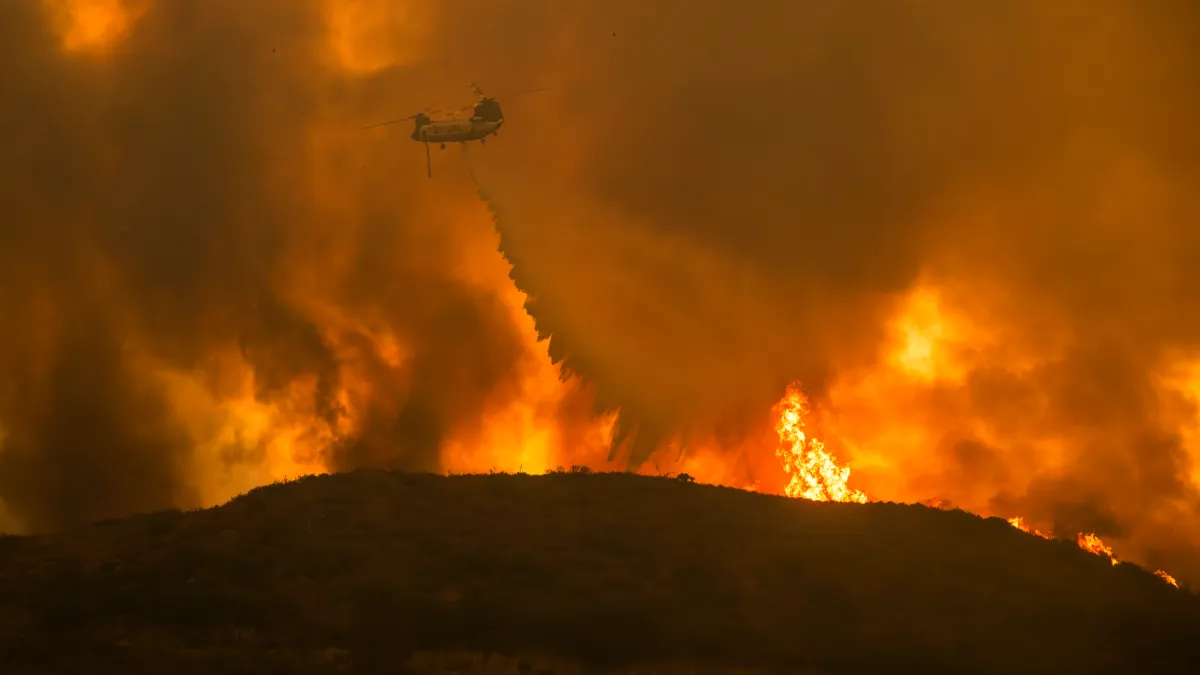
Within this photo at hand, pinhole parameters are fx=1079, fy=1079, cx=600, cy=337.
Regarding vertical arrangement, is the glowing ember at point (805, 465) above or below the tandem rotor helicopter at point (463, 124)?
below

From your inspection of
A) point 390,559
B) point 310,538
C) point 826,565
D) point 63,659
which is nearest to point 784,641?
point 826,565

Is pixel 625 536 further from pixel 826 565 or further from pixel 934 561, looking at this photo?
pixel 934 561

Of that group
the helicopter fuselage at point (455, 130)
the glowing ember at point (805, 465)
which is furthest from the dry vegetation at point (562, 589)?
the helicopter fuselage at point (455, 130)

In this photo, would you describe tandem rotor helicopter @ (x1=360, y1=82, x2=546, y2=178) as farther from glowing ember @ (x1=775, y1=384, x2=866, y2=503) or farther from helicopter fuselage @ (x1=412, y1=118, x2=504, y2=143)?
glowing ember @ (x1=775, y1=384, x2=866, y2=503)

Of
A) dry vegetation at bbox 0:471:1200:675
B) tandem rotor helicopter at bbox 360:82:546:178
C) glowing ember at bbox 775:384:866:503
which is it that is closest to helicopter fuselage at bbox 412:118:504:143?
tandem rotor helicopter at bbox 360:82:546:178

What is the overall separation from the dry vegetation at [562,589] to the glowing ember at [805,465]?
65.2ft

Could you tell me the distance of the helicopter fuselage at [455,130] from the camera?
88812mm

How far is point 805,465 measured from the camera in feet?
258

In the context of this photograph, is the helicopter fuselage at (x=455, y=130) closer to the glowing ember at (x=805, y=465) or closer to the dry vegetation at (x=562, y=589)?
the glowing ember at (x=805, y=465)

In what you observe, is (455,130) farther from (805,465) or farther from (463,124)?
(805,465)

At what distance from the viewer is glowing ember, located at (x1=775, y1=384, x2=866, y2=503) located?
77.5m

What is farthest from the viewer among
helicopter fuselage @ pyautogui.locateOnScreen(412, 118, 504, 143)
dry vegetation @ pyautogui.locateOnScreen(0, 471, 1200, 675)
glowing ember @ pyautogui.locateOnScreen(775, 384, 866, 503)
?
helicopter fuselage @ pyautogui.locateOnScreen(412, 118, 504, 143)

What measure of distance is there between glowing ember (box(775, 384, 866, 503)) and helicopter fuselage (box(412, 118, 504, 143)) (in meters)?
32.7

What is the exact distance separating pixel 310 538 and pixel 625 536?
46.6ft
